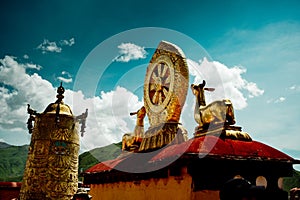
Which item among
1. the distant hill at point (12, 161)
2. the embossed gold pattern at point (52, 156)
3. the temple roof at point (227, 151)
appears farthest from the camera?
the distant hill at point (12, 161)

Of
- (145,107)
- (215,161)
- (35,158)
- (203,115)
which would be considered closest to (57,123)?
(35,158)

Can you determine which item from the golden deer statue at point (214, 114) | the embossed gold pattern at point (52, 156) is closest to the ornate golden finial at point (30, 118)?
the embossed gold pattern at point (52, 156)

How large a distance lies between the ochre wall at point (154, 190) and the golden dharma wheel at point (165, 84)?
174 cm

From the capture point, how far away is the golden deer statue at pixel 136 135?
854 centimetres

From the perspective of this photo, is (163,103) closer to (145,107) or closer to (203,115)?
(145,107)

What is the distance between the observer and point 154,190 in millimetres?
6328

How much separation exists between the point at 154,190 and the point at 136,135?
2563 millimetres

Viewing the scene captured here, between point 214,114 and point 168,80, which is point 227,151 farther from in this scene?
point 168,80

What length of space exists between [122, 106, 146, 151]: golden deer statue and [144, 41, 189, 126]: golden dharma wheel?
0.41 m

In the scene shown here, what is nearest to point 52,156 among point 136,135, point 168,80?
point 136,135

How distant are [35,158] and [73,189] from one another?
206cm

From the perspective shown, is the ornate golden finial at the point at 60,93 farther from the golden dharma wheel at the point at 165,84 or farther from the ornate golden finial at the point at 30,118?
the golden dharma wheel at the point at 165,84

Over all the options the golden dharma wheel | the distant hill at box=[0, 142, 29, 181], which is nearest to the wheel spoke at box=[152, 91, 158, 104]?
the golden dharma wheel

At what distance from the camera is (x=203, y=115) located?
6168mm
